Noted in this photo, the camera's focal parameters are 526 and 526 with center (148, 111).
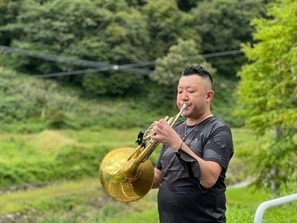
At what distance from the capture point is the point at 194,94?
8.25 ft

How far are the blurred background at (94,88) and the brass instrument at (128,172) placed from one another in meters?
9.24

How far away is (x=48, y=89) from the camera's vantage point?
106 ft

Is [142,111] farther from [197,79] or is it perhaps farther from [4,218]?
[197,79]

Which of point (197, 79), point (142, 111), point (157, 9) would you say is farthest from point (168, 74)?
point (197, 79)

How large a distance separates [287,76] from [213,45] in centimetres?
3300

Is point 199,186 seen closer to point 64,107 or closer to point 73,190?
point 73,190

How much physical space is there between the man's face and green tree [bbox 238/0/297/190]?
5.84 metres

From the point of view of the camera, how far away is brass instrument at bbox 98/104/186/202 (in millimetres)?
2557

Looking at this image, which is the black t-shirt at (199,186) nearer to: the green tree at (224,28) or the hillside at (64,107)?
the hillside at (64,107)

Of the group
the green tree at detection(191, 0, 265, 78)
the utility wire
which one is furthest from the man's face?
the green tree at detection(191, 0, 265, 78)

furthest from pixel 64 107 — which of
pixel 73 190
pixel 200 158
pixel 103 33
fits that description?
pixel 200 158

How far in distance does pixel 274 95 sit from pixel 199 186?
8.17 metres

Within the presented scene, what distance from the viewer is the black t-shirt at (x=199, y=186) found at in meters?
2.47

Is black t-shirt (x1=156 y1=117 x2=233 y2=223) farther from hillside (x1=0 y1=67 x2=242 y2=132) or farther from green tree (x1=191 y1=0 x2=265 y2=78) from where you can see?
green tree (x1=191 y1=0 x2=265 y2=78)
